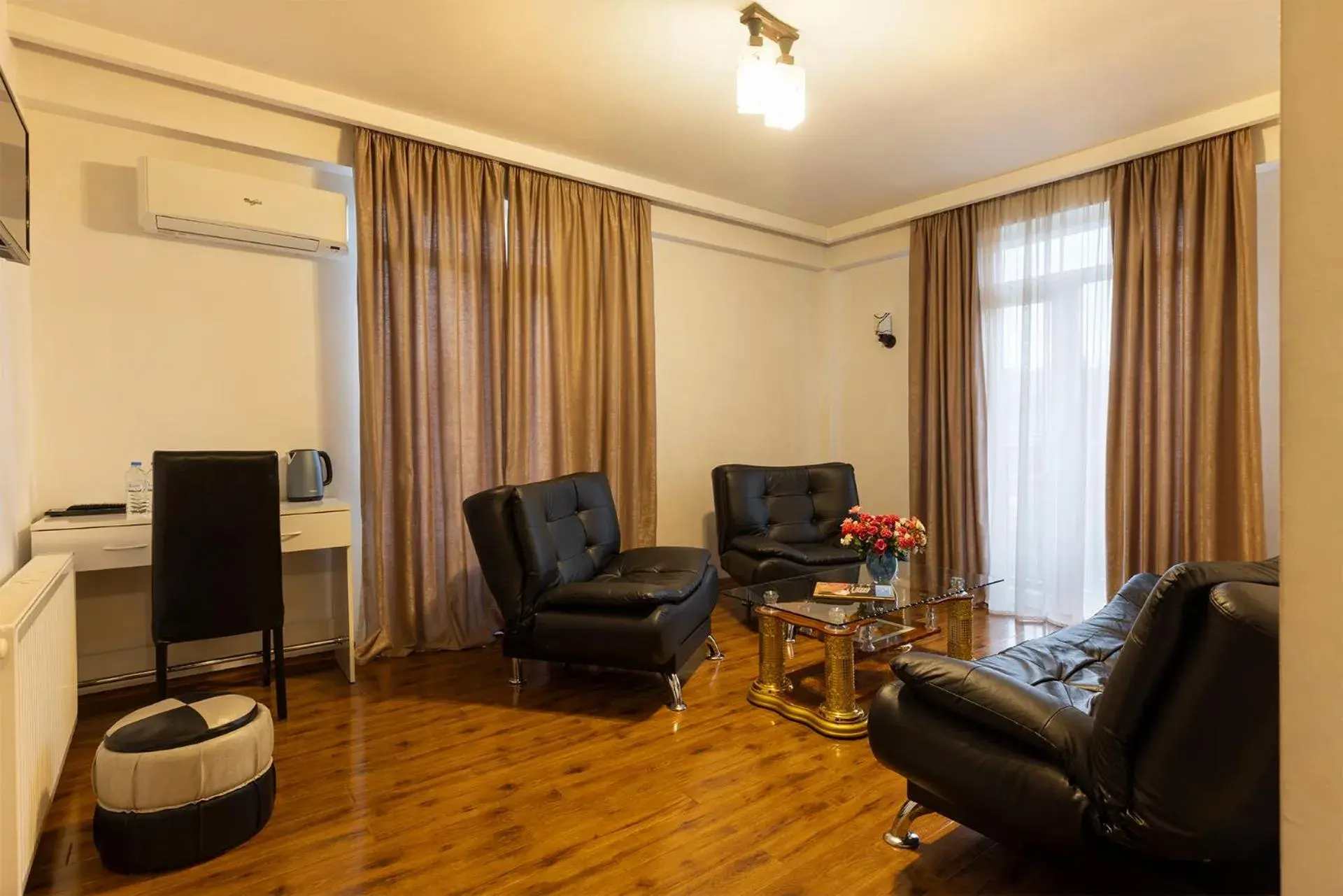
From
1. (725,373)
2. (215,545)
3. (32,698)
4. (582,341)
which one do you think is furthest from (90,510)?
(725,373)

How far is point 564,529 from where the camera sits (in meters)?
3.24

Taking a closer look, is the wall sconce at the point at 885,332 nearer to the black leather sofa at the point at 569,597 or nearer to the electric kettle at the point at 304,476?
the black leather sofa at the point at 569,597

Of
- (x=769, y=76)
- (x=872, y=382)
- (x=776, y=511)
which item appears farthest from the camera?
(x=872, y=382)

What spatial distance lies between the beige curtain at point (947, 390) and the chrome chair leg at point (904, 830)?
270 centimetres

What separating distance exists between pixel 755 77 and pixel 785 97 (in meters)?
0.14

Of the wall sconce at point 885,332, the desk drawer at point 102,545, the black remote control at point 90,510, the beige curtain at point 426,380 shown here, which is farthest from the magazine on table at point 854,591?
the black remote control at point 90,510

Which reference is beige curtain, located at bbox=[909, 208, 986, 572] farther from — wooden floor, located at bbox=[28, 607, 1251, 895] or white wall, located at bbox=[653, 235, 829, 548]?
wooden floor, located at bbox=[28, 607, 1251, 895]

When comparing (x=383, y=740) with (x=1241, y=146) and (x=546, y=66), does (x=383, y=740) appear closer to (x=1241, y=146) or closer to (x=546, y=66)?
(x=546, y=66)

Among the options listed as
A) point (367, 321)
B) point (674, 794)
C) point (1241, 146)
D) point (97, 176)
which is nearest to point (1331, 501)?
point (674, 794)

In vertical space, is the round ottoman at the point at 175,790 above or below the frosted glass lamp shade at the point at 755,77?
below

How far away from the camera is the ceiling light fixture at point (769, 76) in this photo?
2498 millimetres

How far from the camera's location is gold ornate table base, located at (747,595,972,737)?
8.38 feet

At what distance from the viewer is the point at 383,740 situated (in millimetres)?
2518

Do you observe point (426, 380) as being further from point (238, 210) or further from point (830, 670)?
point (830, 670)
